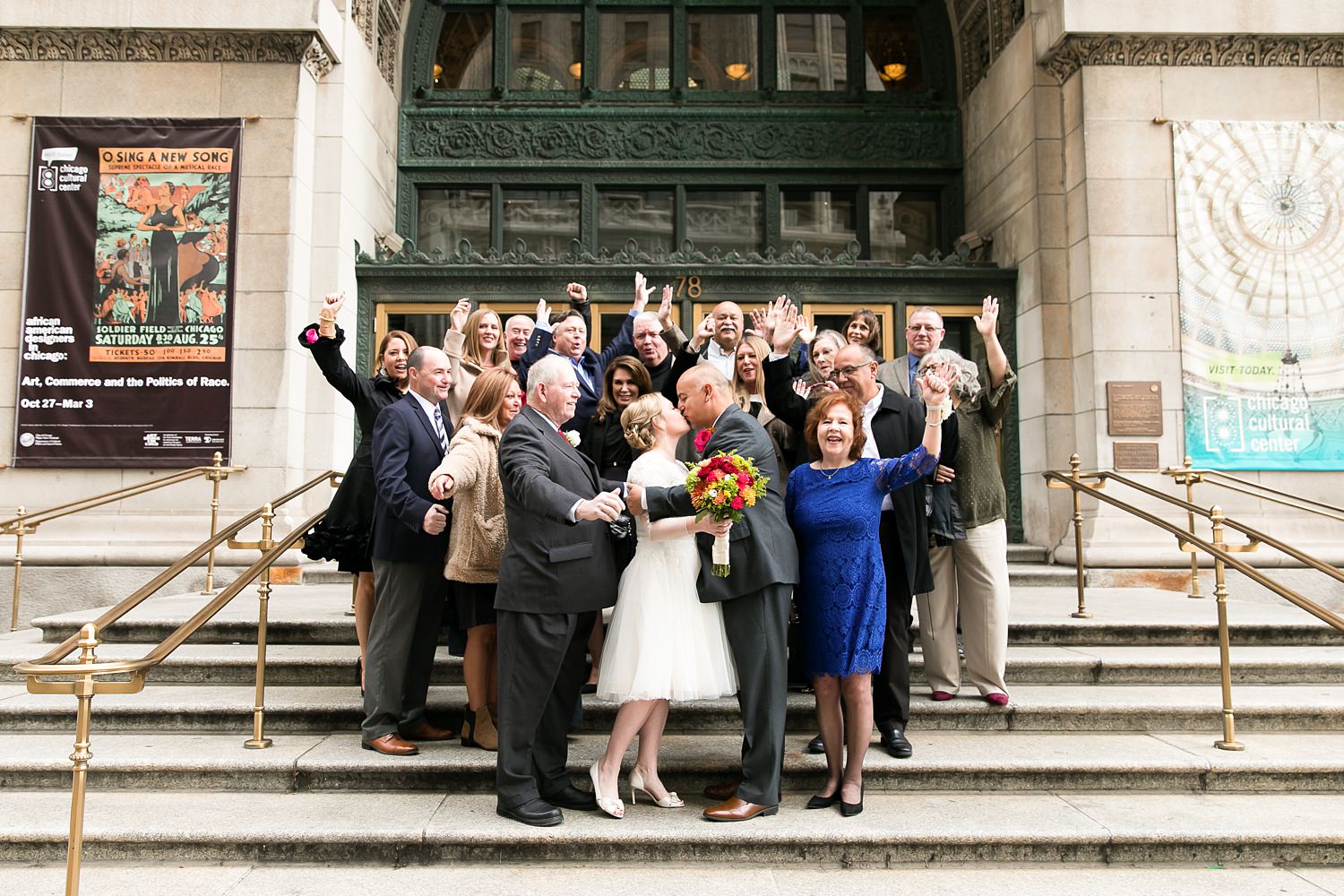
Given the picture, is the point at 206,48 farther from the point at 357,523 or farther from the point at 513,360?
the point at 357,523

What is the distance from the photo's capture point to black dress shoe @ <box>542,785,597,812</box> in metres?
4.89

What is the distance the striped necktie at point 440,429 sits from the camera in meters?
5.75

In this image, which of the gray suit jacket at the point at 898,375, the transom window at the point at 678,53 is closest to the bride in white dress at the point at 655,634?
the gray suit jacket at the point at 898,375

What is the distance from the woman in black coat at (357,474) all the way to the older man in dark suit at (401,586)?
0.91 ft

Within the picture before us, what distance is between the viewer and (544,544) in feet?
15.4

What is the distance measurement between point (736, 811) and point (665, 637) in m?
0.97

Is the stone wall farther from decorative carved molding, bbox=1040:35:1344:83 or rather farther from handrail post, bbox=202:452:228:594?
decorative carved molding, bbox=1040:35:1344:83

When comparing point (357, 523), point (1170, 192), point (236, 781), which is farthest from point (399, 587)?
point (1170, 192)

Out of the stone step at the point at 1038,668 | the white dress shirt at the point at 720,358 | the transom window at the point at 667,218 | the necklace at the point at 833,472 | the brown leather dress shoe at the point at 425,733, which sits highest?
the transom window at the point at 667,218

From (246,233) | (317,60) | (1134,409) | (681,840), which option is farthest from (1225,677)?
(317,60)

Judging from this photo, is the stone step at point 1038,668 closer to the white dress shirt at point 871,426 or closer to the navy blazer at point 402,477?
the navy blazer at point 402,477

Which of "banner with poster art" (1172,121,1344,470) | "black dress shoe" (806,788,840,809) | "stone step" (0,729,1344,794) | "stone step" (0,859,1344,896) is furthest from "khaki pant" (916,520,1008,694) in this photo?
"banner with poster art" (1172,121,1344,470)

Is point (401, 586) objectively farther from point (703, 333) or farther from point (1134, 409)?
→ point (1134, 409)

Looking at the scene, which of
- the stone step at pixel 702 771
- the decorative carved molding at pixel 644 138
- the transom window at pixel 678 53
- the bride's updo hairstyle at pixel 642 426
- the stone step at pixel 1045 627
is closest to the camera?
the bride's updo hairstyle at pixel 642 426
